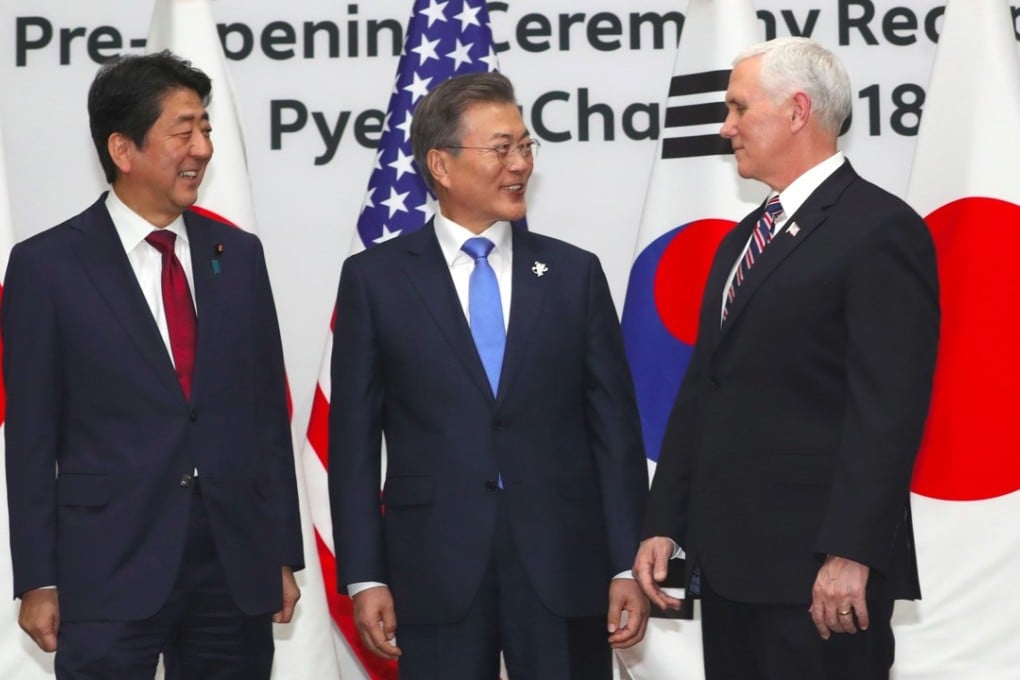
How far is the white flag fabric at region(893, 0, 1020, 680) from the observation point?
12.5ft

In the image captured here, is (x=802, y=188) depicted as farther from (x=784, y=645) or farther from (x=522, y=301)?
(x=784, y=645)

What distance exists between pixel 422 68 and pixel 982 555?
2.09 meters

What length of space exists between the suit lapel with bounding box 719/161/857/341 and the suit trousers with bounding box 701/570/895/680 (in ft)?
1.68

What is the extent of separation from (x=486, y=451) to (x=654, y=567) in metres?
0.41

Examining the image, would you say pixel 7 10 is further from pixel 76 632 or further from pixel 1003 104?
pixel 1003 104

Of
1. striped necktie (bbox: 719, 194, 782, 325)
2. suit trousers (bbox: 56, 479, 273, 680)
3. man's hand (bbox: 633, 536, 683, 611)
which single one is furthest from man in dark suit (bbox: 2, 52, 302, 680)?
striped necktie (bbox: 719, 194, 782, 325)

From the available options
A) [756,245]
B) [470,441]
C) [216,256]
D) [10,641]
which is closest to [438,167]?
[216,256]

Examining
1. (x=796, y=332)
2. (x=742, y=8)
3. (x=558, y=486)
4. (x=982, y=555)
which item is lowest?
(x=982, y=555)

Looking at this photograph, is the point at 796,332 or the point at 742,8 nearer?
the point at 796,332

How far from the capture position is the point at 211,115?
13.7 feet

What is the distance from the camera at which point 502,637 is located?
283cm

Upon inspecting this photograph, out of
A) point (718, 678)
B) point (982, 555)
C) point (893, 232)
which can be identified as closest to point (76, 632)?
point (718, 678)

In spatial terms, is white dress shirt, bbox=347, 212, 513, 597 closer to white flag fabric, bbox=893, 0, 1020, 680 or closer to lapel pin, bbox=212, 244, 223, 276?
lapel pin, bbox=212, 244, 223, 276

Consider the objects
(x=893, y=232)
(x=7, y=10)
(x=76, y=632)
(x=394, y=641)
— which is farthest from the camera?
(x=7, y=10)
